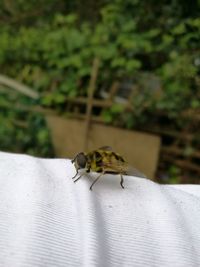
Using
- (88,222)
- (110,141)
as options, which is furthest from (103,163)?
(110,141)

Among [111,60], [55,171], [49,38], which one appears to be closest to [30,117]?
[49,38]

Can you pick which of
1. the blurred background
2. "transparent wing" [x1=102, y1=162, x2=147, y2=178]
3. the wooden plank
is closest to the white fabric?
"transparent wing" [x1=102, y1=162, x2=147, y2=178]

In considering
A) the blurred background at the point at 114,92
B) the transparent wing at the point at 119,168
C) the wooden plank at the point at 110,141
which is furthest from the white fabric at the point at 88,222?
the wooden plank at the point at 110,141

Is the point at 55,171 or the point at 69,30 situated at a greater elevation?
the point at 69,30

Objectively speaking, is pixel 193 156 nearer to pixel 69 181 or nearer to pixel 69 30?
pixel 69 30

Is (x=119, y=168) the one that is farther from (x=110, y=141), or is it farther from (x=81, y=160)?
(x=110, y=141)

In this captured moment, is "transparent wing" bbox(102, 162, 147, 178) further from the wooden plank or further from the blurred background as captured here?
the wooden plank

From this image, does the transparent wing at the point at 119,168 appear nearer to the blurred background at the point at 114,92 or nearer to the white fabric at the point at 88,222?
the white fabric at the point at 88,222
